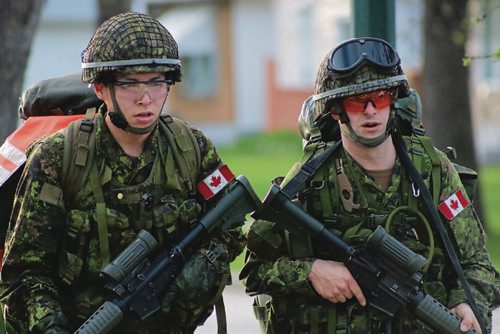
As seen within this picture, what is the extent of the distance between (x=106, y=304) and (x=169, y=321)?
13.8 inches

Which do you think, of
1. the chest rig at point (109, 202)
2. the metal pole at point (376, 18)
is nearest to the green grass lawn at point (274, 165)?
the metal pole at point (376, 18)

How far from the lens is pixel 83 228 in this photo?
5.05m

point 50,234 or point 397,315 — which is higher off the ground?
point 50,234

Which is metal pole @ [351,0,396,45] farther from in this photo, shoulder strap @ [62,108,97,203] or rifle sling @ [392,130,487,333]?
shoulder strap @ [62,108,97,203]

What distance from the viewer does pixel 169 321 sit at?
5.21m

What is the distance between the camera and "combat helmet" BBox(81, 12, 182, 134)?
5.03m

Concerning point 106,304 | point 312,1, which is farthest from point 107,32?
point 312,1

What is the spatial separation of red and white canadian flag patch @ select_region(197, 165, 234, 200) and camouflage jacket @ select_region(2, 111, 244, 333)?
0.10 feet

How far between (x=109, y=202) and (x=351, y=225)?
3.30 feet

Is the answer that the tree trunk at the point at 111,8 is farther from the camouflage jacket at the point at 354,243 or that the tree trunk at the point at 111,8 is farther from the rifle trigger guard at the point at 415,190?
the rifle trigger guard at the point at 415,190

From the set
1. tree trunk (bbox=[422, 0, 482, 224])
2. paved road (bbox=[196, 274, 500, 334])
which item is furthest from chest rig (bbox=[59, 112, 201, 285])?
tree trunk (bbox=[422, 0, 482, 224])

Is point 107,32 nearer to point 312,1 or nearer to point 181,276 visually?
point 181,276

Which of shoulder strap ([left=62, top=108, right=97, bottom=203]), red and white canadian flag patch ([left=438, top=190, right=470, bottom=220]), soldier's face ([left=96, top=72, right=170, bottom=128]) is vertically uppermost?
soldier's face ([left=96, top=72, right=170, bottom=128])

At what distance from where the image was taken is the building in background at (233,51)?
129 ft
